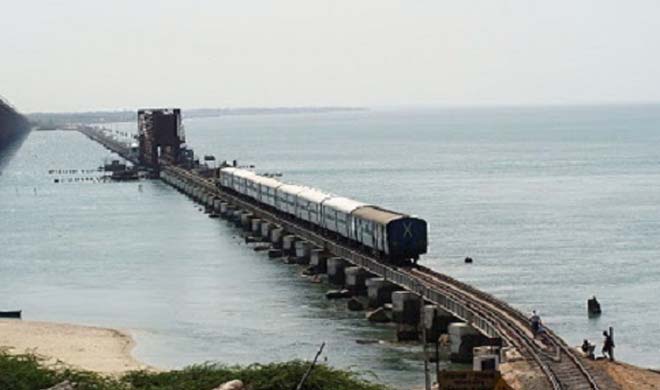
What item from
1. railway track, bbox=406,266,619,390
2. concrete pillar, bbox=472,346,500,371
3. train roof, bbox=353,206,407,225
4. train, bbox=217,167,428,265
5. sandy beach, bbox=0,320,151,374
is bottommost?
sandy beach, bbox=0,320,151,374

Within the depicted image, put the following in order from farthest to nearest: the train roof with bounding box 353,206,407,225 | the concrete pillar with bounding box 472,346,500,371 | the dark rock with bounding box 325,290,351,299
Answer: the dark rock with bounding box 325,290,351,299 → the train roof with bounding box 353,206,407,225 → the concrete pillar with bounding box 472,346,500,371

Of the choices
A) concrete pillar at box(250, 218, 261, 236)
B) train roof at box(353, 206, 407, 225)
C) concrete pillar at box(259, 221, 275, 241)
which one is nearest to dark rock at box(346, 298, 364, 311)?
train roof at box(353, 206, 407, 225)

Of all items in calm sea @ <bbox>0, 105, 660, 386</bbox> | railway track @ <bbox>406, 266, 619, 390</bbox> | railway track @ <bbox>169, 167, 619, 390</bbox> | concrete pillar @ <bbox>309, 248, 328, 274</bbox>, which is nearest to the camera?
railway track @ <bbox>406, 266, 619, 390</bbox>

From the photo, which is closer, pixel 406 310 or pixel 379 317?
pixel 406 310

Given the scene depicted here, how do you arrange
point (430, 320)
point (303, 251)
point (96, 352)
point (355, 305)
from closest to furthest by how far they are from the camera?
point (430, 320) → point (96, 352) → point (355, 305) → point (303, 251)

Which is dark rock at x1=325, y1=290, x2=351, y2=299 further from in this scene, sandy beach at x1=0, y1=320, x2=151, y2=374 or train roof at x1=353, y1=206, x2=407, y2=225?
sandy beach at x1=0, y1=320, x2=151, y2=374

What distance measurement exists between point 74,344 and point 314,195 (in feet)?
120

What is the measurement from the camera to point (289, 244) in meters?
98.9

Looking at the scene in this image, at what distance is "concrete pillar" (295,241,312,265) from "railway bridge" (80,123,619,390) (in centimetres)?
9

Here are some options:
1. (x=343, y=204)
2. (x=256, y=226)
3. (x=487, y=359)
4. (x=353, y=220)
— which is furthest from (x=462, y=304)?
(x=256, y=226)

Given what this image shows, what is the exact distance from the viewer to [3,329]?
69.7m

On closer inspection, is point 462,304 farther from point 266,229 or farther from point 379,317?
point 266,229

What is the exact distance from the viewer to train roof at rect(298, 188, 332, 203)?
3780 inches

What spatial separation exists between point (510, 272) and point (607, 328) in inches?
871
